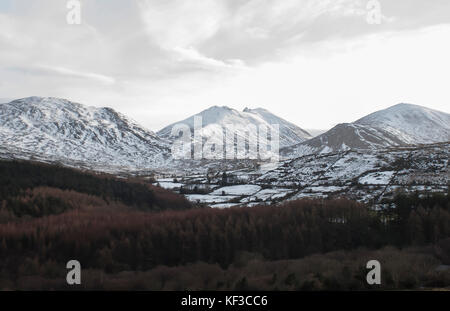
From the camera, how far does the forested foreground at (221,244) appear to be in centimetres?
3222

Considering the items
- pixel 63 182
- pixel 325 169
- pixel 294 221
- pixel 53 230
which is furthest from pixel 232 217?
pixel 325 169

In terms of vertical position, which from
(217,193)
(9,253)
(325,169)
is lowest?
(9,253)

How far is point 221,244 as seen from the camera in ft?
174

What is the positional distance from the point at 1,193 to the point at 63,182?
25400 millimetres

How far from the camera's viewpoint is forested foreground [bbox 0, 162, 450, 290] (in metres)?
32.2
